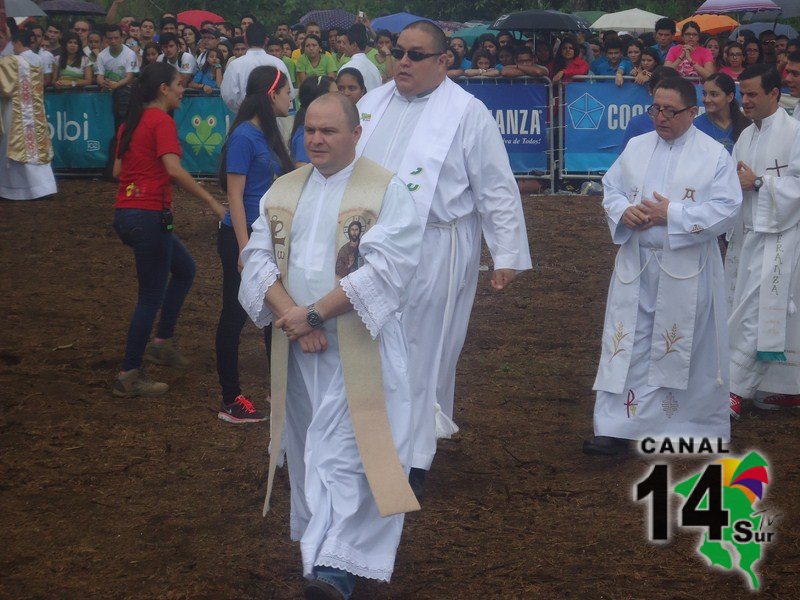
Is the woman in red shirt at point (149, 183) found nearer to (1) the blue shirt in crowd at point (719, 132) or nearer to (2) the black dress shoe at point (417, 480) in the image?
(2) the black dress shoe at point (417, 480)

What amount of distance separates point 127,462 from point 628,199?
10.3 feet

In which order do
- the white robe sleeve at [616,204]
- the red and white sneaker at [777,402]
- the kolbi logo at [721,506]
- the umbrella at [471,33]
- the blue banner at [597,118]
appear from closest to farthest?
1. the kolbi logo at [721,506]
2. the white robe sleeve at [616,204]
3. the red and white sneaker at [777,402]
4. the blue banner at [597,118]
5. the umbrella at [471,33]

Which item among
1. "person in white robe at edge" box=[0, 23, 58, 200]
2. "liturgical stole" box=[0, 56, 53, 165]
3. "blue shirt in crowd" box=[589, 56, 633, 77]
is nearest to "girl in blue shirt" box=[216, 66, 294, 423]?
"liturgical stole" box=[0, 56, 53, 165]

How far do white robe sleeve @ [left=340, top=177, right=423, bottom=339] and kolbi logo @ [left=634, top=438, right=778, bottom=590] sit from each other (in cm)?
174

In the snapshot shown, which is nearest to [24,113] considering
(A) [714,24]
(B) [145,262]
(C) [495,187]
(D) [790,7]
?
(B) [145,262]

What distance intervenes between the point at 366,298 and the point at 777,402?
12.9 feet

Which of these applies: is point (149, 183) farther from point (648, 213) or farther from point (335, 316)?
point (648, 213)

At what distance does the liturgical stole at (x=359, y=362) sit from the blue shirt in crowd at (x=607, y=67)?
10257 millimetres

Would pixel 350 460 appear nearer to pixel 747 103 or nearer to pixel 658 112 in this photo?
pixel 658 112

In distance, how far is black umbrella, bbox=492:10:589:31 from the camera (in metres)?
16.0

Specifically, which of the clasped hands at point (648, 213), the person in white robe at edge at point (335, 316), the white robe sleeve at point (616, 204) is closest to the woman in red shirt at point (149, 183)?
the person in white robe at edge at point (335, 316)

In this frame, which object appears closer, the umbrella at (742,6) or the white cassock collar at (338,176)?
the white cassock collar at (338,176)

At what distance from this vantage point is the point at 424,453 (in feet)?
18.9

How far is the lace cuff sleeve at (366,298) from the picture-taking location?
445cm
